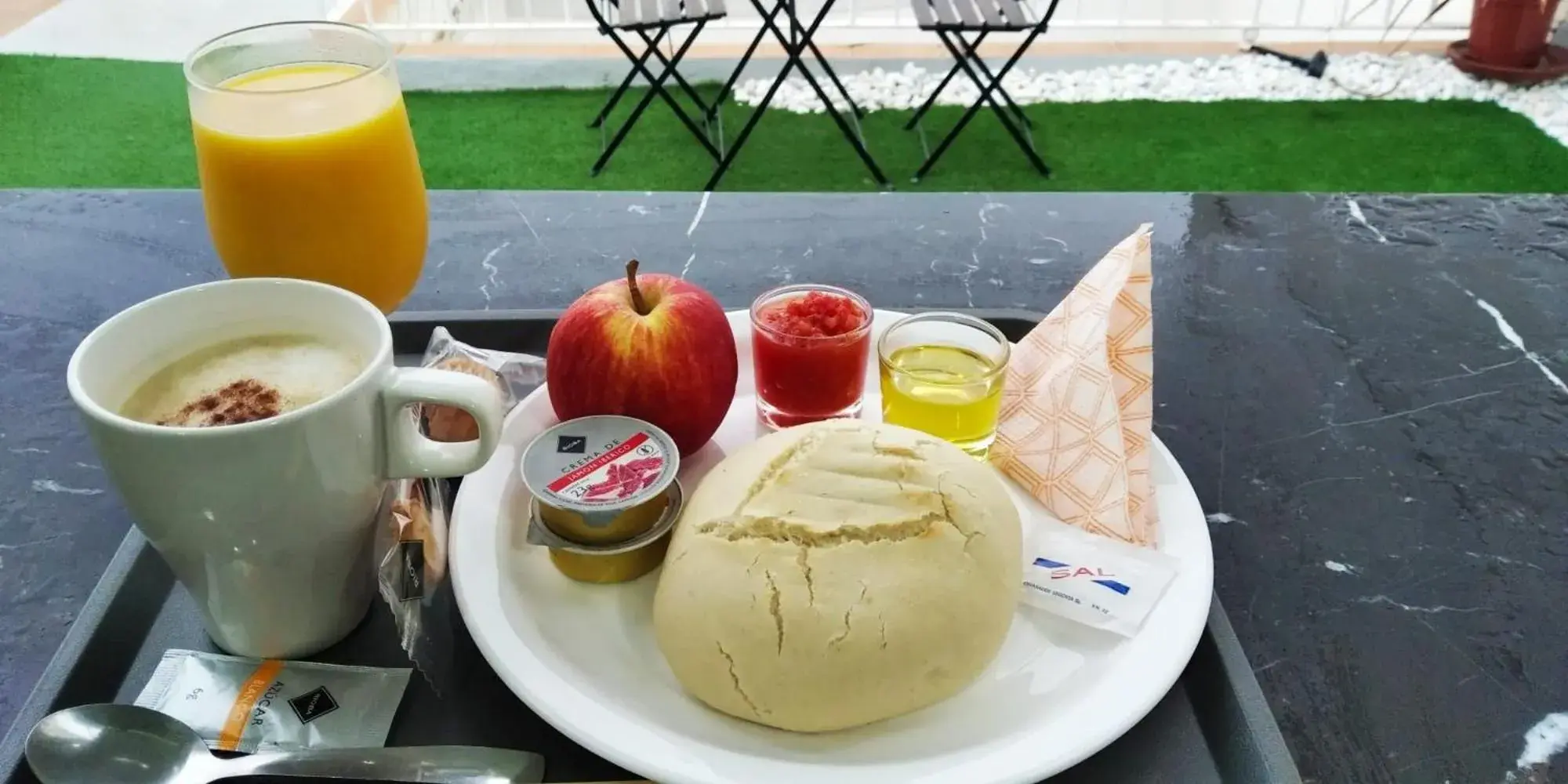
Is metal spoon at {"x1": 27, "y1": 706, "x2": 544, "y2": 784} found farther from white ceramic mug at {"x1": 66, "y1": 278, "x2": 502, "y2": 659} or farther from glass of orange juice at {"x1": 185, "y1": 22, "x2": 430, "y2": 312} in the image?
glass of orange juice at {"x1": 185, "y1": 22, "x2": 430, "y2": 312}

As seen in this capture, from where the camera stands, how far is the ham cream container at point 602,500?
0.67 meters

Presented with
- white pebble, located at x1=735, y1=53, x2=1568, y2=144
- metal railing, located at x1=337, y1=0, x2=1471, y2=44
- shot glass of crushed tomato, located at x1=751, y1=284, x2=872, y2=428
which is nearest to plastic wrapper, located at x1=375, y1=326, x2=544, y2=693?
shot glass of crushed tomato, located at x1=751, y1=284, x2=872, y2=428

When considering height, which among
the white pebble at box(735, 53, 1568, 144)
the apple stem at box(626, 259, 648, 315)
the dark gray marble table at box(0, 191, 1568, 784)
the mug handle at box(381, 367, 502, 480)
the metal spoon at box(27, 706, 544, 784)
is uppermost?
the mug handle at box(381, 367, 502, 480)

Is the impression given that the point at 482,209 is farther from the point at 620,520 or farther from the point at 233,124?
the point at 620,520

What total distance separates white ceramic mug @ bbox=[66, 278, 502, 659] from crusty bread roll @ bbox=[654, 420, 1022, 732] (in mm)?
154

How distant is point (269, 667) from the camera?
0.62 meters

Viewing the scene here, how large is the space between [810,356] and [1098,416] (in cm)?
22

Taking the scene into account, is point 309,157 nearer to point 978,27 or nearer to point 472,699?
point 472,699

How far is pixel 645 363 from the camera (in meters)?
0.78

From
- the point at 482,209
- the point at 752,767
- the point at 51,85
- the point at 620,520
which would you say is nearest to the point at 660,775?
the point at 752,767

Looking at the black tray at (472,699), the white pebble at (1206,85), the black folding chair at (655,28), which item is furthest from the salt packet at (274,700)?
the white pebble at (1206,85)

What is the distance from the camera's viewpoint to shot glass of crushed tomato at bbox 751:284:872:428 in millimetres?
842

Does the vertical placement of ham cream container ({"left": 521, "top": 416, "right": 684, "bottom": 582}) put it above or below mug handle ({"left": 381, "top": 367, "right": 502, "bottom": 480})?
below

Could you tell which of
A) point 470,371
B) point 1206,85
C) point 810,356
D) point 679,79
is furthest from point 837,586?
point 1206,85
